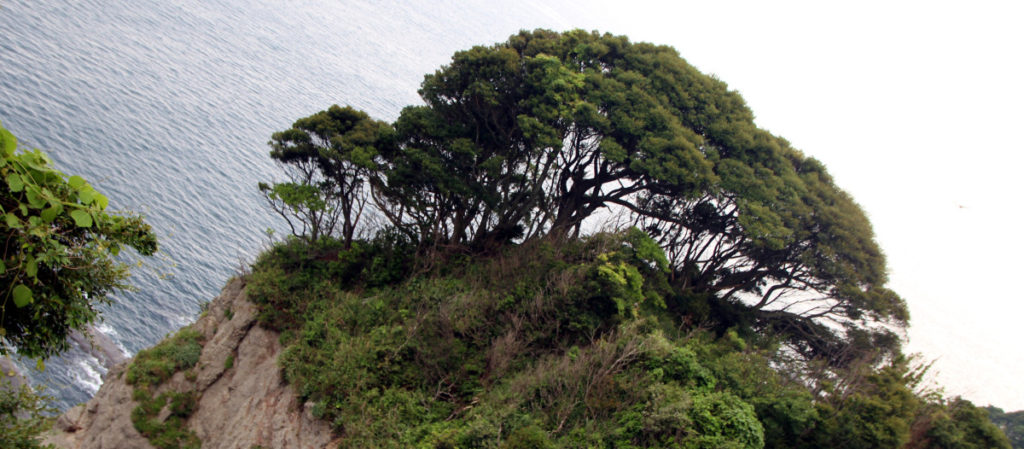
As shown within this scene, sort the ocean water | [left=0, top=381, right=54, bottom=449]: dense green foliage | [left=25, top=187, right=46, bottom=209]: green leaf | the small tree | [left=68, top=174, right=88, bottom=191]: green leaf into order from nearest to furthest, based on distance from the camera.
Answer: [left=25, top=187, right=46, bottom=209]: green leaf < [left=68, top=174, right=88, bottom=191]: green leaf < [left=0, top=381, right=54, bottom=449]: dense green foliage < the small tree < the ocean water

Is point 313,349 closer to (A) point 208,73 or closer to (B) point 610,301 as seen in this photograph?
(B) point 610,301

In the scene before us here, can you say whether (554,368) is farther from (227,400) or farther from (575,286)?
(227,400)

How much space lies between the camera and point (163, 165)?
144ft

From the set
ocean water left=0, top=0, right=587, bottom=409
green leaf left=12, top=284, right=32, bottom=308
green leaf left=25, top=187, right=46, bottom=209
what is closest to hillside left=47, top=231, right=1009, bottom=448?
ocean water left=0, top=0, right=587, bottom=409

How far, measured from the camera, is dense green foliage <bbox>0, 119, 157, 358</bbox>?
453 centimetres

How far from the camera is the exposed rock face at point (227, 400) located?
15336 millimetres

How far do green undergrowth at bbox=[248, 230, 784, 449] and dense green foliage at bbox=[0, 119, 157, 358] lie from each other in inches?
297

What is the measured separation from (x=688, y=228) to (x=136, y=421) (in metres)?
18.8

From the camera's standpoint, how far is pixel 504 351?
46.5 ft

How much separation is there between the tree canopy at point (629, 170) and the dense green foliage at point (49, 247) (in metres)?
12.5

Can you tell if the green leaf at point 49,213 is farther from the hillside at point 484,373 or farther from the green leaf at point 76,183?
the hillside at point 484,373

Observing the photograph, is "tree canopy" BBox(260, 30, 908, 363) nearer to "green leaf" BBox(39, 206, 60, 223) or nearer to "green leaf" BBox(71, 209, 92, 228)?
"green leaf" BBox(71, 209, 92, 228)

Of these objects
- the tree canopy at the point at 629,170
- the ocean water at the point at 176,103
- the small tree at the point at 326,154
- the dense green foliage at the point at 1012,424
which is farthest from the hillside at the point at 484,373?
the dense green foliage at the point at 1012,424

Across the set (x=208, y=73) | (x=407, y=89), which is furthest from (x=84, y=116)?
(x=407, y=89)
